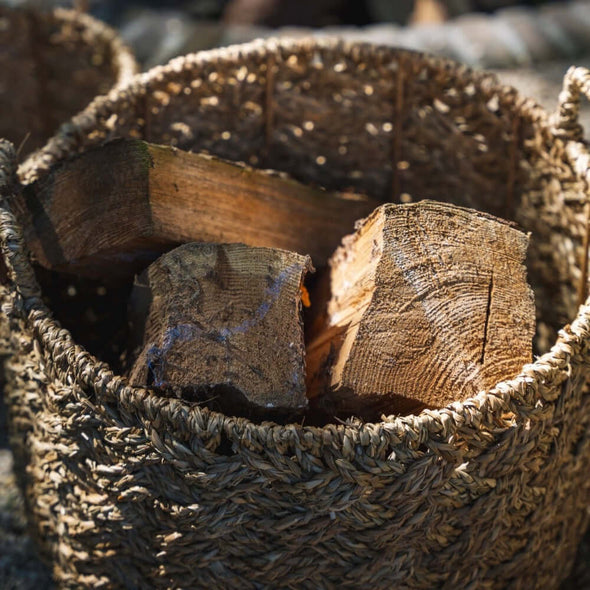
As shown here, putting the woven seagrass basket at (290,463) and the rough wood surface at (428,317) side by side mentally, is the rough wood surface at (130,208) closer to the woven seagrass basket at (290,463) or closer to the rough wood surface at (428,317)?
the woven seagrass basket at (290,463)

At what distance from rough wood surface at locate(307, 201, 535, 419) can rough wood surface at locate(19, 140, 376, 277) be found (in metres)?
0.26

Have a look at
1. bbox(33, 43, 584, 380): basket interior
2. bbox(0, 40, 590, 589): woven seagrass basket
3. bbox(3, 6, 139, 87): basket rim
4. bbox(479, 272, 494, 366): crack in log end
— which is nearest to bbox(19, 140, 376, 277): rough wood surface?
bbox(0, 40, 590, 589): woven seagrass basket

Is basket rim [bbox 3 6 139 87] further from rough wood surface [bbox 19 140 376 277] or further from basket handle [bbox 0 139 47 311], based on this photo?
basket handle [bbox 0 139 47 311]

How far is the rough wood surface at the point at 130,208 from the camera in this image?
1122 mm

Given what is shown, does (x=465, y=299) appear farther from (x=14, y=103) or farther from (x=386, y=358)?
(x=14, y=103)

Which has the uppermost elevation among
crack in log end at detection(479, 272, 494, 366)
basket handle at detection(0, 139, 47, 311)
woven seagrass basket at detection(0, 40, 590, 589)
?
basket handle at detection(0, 139, 47, 311)

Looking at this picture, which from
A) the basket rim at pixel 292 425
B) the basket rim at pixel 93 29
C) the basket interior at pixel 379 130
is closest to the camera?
the basket rim at pixel 292 425

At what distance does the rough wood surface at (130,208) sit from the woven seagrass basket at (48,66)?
0.78 m

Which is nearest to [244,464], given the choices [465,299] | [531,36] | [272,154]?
[465,299]

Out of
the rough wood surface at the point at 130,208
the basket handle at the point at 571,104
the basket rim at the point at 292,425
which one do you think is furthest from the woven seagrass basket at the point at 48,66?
the basket handle at the point at 571,104

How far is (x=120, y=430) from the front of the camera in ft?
3.07

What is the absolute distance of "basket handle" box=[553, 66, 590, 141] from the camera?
1.22m

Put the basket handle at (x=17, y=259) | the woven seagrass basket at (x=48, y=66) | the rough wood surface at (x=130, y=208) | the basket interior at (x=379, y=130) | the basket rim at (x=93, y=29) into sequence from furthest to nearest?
the woven seagrass basket at (x=48, y=66), the basket rim at (x=93, y=29), the basket interior at (x=379, y=130), the rough wood surface at (x=130, y=208), the basket handle at (x=17, y=259)

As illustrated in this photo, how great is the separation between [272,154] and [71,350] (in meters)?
0.76
